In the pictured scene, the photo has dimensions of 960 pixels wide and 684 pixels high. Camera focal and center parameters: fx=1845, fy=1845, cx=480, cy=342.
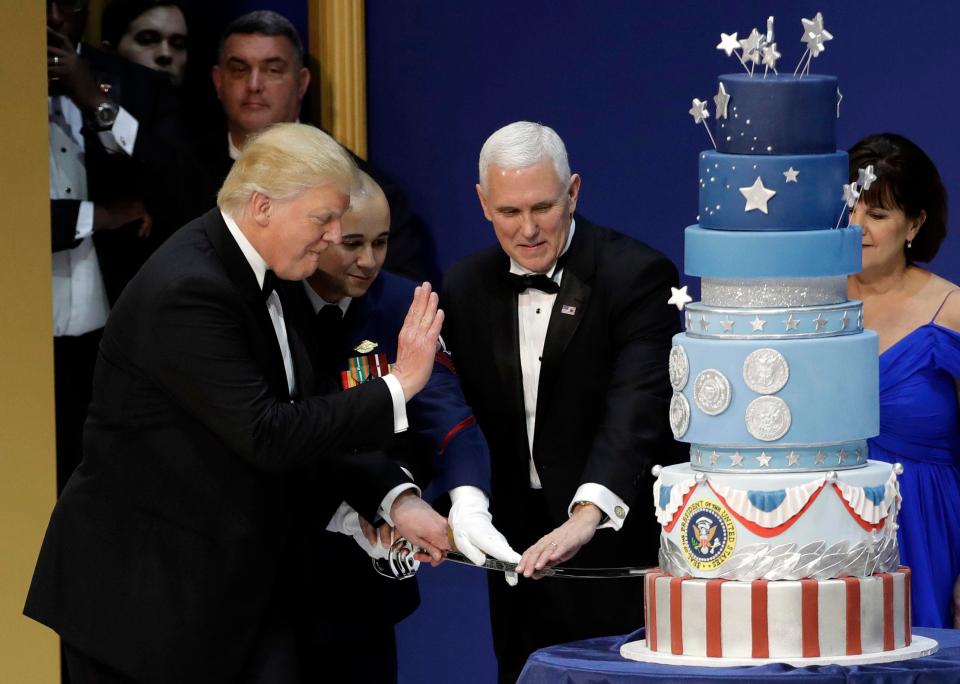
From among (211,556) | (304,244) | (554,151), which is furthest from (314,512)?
(554,151)

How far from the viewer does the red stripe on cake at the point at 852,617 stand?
309cm

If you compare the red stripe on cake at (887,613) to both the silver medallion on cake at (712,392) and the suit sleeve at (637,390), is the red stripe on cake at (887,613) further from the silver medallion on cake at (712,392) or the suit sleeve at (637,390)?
the suit sleeve at (637,390)

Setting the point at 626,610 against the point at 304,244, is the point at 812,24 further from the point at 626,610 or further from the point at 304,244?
the point at 626,610

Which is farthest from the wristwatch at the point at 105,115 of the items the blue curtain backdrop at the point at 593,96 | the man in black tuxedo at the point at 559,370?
the man in black tuxedo at the point at 559,370

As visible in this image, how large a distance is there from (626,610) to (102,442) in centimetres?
114

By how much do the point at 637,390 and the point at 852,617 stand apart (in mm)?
663

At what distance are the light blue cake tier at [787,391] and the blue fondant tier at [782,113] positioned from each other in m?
0.33

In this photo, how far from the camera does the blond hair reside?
3250 mm

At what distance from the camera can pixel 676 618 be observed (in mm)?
3164

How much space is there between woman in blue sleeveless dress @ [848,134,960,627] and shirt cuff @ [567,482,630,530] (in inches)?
31.2

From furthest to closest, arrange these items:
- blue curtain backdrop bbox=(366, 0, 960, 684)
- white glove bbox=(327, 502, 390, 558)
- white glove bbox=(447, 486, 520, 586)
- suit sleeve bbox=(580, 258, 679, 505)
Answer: blue curtain backdrop bbox=(366, 0, 960, 684) → white glove bbox=(327, 502, 390, 558) → suit sleeve bbox=(580, 258, 679, 505) → white glove bbox=(447, 486, 520, 586)

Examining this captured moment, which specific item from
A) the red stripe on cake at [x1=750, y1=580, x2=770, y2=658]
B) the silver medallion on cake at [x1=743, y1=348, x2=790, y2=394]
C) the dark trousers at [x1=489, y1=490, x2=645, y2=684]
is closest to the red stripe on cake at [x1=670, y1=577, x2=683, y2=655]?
the red stripe on cake at [x1=750, y1=580, x2=770, y2=658]

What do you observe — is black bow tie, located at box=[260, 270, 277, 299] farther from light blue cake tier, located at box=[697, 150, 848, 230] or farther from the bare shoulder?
the bare shoulder

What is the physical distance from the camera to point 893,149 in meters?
3.97
